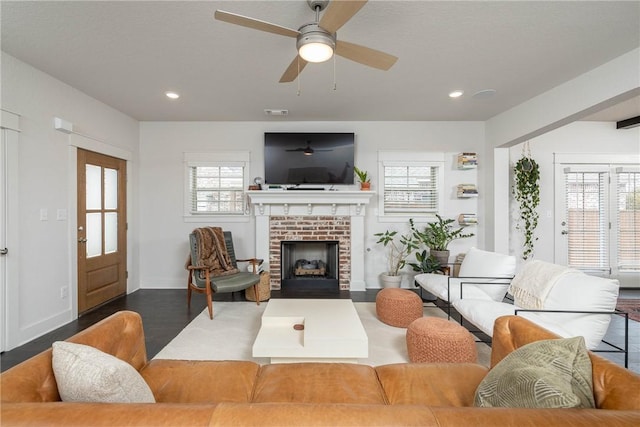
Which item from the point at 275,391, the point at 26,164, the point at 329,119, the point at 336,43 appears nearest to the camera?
the point at 275,391

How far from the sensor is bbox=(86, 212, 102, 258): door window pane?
3.56 m

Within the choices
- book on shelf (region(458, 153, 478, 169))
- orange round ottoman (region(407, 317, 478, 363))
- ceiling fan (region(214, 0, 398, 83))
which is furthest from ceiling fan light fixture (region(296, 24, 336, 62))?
book on shelf (region(458, 153, 478, 169))

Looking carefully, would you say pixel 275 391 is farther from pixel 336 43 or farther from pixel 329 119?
pixel 329 119

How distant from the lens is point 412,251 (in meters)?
4.54

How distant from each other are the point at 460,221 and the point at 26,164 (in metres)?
5.20

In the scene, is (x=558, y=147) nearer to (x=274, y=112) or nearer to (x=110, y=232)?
(x=274, y=112)

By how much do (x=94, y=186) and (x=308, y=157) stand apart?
2782mm

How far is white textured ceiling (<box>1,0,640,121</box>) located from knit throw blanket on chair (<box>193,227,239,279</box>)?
5.47 ft

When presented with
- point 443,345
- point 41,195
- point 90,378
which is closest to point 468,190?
point 443,345

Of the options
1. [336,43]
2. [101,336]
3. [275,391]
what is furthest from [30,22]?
[275,391]

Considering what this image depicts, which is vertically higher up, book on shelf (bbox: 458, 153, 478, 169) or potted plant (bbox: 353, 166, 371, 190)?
book on shelf (bbox: 458, 153, 478, 169)

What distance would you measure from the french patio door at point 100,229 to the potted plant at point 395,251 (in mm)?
3672

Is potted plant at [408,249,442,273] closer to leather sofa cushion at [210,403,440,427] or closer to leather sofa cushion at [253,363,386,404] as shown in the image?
leather sofa cushion at [253,363,386,404]

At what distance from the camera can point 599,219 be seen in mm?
4578
